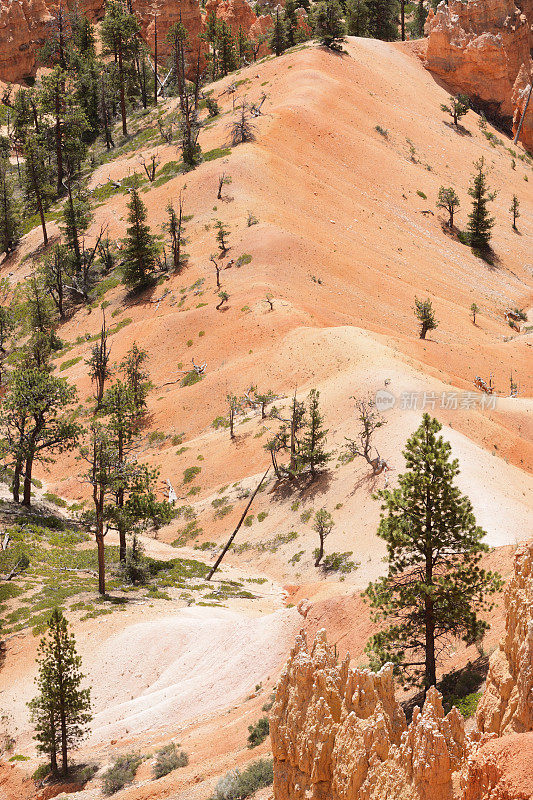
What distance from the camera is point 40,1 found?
121875 mm

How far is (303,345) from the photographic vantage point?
5300cm

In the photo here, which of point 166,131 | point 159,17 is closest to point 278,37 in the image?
point 166,131

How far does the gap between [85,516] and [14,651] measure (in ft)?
27.7

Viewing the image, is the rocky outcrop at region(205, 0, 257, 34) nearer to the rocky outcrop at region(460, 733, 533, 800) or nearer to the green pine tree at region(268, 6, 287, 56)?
the green pine tree at region(268, 6, 287, 56)

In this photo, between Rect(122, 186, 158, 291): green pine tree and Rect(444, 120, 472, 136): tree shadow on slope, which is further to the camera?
Rect(444, 120, 472, 136): tree shadow on slope

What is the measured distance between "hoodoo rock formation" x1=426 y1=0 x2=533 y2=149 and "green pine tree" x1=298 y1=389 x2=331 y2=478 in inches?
2969

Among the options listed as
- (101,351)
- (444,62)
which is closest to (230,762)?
(101,351)

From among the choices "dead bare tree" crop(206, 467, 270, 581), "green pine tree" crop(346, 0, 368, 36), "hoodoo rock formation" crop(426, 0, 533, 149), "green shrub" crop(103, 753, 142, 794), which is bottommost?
"dead bare tree" crop(206, 467, 270, 581)

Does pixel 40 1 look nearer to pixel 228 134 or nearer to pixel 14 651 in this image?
pixel 228 134

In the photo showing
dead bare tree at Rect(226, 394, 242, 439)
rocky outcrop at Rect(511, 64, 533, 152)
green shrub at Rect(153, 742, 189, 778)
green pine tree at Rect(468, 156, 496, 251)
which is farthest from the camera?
rocky outcrop at Rect(511, 64, 533, 152)

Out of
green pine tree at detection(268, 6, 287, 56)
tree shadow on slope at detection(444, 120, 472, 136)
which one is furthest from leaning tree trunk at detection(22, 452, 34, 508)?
green pine tree at detection(268, 6, 287, 56)

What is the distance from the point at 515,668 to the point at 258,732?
35.8 ft

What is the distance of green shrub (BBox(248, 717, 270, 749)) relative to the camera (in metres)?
22.4

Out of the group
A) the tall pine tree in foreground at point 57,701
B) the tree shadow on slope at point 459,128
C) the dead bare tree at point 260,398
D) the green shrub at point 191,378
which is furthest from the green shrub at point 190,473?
the tree shadow on slope at point 459,128
